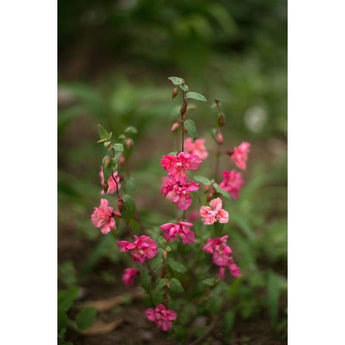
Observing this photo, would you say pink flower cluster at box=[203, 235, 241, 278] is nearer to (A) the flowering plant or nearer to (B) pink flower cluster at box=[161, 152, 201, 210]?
(A) the flowering plant

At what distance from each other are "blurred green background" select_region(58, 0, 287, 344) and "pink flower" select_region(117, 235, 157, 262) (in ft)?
1.18

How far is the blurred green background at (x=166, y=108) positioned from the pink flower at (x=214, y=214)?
284 mm

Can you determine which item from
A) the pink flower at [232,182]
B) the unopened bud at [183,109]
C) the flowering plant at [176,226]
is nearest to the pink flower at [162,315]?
the flowering plant at [176,226]

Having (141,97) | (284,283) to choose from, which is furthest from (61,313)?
(141,97)

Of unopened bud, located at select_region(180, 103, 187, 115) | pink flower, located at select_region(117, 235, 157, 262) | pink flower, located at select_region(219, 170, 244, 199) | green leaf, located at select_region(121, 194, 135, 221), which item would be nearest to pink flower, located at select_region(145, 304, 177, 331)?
pink flower, located at select_region(117, 235, 157, 262)

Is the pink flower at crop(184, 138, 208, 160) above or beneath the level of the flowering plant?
above

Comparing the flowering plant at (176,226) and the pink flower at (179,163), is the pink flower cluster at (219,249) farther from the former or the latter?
the pink flower at (179,163)

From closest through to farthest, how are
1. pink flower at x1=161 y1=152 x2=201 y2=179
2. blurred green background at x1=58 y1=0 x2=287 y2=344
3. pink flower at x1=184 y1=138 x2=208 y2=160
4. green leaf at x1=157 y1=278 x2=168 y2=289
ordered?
1. pink flower at x1=161 y1=152 x2=201 y2=179
2. green leaf at x1=157 y1=278 x2=168 y2=289
3. pink flower at x1=184 y1=138 x2=208 y2=160
4. blurred green background at x1=58 y1=0 x2=287 y2=344

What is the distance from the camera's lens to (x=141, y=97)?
9.50 ft

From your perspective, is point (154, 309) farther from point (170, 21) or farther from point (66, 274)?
point (170, 21)

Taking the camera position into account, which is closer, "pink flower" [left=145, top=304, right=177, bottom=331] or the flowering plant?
the flowering plant

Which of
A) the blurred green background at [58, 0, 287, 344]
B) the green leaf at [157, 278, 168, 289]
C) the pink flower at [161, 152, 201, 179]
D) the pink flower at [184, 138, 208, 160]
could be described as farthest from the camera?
the blurred green background at [58, 0, 287, 344]

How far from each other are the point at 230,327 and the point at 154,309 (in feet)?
1.02

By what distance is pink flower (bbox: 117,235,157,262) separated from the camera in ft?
4.64
